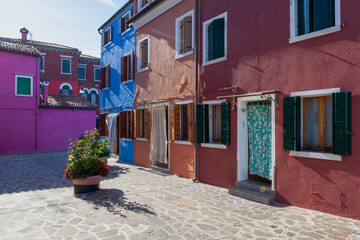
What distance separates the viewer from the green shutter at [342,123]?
5167mm

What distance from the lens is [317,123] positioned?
603 centimetres

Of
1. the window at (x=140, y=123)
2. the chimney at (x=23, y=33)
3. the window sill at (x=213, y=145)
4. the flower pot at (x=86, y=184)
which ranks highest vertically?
the chimney at (x=23, y=33)

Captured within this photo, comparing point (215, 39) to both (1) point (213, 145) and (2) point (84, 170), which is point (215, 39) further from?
→ (2) point (84, 170)

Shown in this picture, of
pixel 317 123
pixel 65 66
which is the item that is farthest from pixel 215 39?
pixel 65 66

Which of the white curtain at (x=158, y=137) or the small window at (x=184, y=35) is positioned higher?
the small window at (x=184, y=35)

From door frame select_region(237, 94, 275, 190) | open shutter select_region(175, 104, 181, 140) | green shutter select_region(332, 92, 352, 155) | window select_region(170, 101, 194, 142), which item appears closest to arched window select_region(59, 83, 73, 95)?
window select_region(170, 101, 194, 142)

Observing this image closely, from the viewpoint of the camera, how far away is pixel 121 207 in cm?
606

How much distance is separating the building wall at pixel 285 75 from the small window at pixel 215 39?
0.75 feet

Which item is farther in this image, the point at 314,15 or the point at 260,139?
the point at 260,139

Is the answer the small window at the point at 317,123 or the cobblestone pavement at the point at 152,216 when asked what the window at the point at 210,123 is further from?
the small window at the point at 317,123

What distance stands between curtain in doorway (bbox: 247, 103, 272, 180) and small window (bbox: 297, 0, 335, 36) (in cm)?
206

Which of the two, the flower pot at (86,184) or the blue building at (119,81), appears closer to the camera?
the flower pot at (86,184)

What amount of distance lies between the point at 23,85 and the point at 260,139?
58.8 feet

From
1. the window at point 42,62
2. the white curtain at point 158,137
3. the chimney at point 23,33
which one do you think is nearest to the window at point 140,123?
the white curtain at point 158,137
